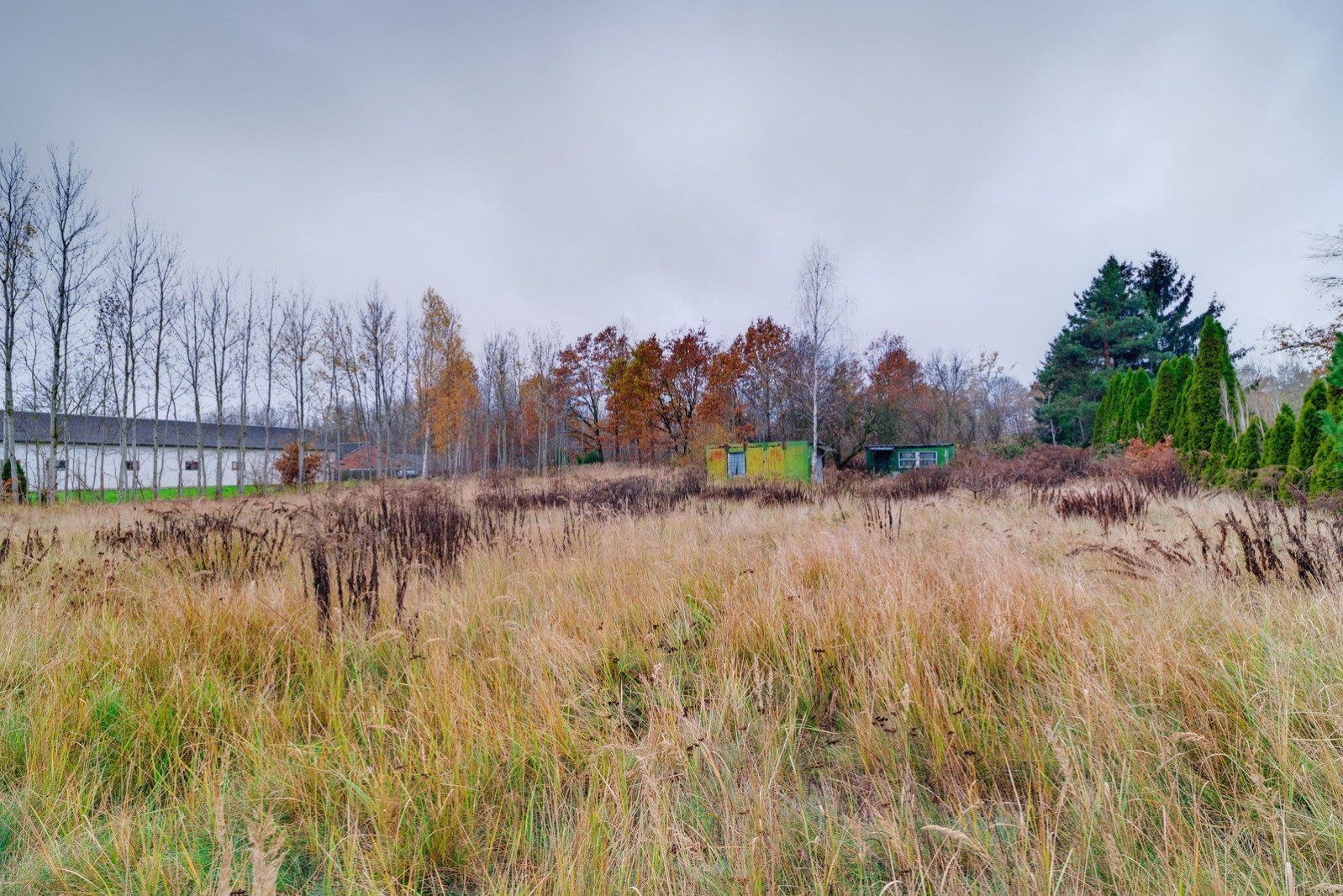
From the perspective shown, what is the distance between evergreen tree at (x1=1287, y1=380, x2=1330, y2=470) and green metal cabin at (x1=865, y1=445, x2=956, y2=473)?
17.8m

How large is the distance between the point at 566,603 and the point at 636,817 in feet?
5.52

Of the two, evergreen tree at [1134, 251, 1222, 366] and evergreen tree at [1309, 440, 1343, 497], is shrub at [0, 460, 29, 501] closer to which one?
evergreen tree at [1309, 440, 1343, 497]

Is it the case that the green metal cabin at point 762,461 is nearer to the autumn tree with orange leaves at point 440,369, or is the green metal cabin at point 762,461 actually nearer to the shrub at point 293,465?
the autumn tree with orange leaves at point 440,369

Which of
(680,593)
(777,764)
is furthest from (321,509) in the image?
(777,764)

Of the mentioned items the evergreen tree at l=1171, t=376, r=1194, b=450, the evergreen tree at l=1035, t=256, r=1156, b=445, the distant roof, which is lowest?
the evergreen tree at l=1171, t=376, r=1194, b=450

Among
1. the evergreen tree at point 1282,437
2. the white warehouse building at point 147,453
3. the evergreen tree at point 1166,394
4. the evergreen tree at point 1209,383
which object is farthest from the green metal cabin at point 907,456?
the white warehouse building at point 147,453

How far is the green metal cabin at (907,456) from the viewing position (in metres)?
25.5

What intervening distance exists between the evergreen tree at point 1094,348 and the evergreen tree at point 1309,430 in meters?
23.8

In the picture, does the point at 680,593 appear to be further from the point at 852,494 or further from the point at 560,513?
the point at 852,494

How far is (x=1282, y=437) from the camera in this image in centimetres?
802

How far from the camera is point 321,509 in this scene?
24.1ft

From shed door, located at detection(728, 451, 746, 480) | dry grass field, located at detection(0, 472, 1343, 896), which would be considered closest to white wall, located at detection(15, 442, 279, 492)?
shed door, located at detection(728, 451, 746, 480)

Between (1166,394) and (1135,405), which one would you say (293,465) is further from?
(1135,405)

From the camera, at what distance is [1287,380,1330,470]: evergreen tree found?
23.5ft
